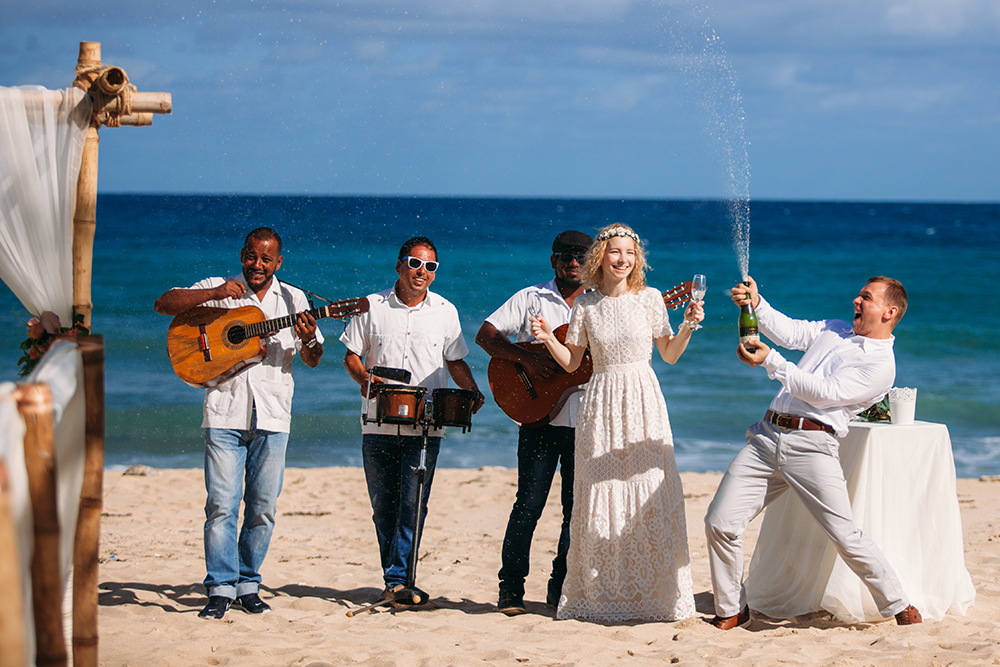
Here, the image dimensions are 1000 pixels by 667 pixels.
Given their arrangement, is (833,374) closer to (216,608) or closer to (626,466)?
(626,466)

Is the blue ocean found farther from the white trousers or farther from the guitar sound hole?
the guitar sound hole

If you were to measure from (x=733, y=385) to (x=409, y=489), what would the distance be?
9864mm

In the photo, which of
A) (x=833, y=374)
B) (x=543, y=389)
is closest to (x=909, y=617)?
(x=833, y=374)

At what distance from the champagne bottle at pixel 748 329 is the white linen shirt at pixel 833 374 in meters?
0.09

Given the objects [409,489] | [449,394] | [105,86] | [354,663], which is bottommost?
[354,663]

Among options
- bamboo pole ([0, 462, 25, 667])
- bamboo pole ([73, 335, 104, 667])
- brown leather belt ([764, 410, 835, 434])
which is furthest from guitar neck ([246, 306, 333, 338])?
bamboo pole ([0, 462, 25, 667])

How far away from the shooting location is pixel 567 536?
5.15m

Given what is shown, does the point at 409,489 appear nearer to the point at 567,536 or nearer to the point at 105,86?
the point at 567,536

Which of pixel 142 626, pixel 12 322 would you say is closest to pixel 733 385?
pixel 142 626

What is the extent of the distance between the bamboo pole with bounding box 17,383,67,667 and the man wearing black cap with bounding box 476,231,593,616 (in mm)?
2865

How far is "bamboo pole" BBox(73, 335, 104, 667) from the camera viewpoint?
10.7ft

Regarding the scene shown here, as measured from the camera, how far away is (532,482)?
16.4 feet

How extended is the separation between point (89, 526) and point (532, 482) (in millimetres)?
2374

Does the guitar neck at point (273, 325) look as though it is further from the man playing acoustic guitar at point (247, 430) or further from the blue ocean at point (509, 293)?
the blue ocean at point (509, 293)
